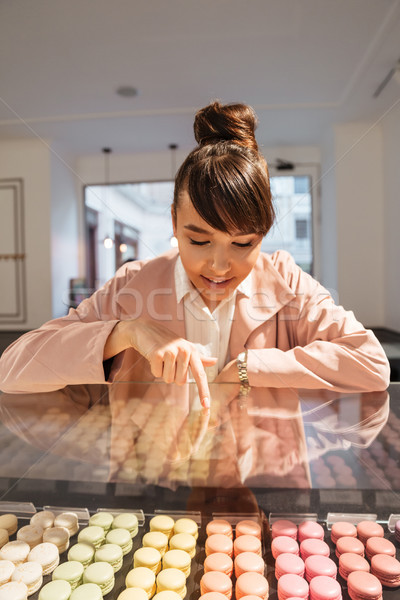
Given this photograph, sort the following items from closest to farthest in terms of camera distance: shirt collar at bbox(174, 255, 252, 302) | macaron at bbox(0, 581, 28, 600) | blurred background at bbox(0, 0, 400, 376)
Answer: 1. macaron at bbox(0, 581, 28, 600)
2. shirt collar at bbox(174, 255, 252, 302)
3. blurred background at bbox(0, 0, 400, 376)

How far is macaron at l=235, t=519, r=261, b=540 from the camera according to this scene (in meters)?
0.48

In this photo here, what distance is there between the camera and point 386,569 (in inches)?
15.9

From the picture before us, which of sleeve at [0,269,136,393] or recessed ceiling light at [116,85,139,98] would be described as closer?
sleeve at [0,269,136,393]

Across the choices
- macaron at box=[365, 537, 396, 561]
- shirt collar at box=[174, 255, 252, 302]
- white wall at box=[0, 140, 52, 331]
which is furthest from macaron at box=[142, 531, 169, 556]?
white wall at box=[0, 140, 52, 331]

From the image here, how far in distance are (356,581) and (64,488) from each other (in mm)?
316

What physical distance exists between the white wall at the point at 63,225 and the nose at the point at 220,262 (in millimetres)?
757

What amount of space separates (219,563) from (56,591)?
0.51ft

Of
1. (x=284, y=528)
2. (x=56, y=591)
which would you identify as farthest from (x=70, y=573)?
(x=284, y=528)

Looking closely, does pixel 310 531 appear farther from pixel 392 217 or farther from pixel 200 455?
pixel 392 217

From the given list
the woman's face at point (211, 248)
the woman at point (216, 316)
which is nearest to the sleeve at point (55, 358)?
the woman at point (216, 316)

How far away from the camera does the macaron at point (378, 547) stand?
44 centimetres

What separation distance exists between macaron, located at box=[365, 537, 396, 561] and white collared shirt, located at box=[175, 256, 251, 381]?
0.29 metres

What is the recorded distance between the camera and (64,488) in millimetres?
483

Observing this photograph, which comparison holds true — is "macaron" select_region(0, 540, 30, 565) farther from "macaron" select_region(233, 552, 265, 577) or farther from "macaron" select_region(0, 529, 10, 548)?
"macaron" select_region(233, 552, 265, 577)
